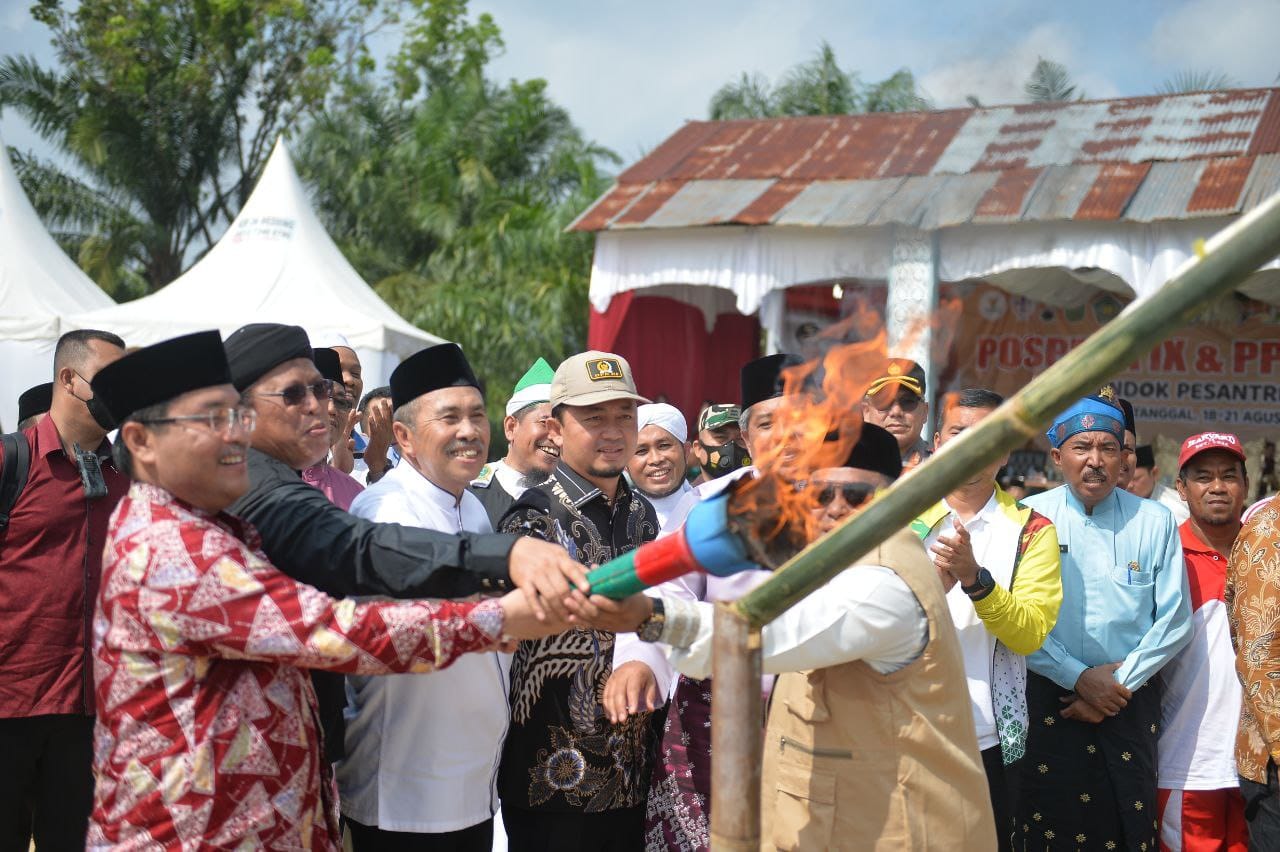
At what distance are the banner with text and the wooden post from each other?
10090mm

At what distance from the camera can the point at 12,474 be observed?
4023 millimetres

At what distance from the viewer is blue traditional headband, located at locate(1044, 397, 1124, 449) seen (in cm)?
457

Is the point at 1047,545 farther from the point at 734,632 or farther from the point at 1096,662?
the point at 734,632

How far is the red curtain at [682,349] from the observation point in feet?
44.2

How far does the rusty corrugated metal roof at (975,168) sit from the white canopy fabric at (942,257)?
0.69 ft

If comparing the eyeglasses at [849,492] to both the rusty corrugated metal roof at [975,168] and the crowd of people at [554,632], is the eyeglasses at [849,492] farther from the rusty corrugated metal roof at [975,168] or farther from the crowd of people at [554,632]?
the rusty corrugated metal roof at [975,168]

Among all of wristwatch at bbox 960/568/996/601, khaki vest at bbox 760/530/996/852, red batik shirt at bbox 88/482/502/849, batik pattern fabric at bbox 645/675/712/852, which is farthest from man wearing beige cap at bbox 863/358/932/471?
red batik shirt at bbox 88/482/502/849

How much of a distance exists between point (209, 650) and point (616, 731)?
4.95 feet

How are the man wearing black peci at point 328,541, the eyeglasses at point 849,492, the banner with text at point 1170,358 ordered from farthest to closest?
the banner with text at point 1170,358
the eyeglasses at point 849,492
the man wearing black peci at point 328,541

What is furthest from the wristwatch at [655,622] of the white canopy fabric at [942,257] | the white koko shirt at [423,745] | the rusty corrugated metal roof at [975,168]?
the rusty corrugated metal roof at [975,168]

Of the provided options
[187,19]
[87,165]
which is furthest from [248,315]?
[187,19]

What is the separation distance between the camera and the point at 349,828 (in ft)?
10.6

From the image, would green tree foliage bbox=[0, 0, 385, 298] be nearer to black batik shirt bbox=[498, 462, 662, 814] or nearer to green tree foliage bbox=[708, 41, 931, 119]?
green tree foliage bbox=[708, 41, 931, 119]

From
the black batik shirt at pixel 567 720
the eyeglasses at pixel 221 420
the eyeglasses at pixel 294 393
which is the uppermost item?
the eyeglasses at pixel 294 393
